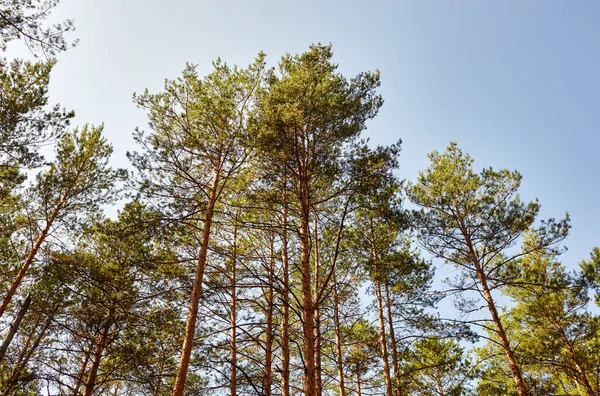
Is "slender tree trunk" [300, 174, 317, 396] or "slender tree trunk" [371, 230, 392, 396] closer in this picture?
"slender tree trunk" [300, 174, 317, 396]

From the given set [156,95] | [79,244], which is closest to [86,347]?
[79,244]

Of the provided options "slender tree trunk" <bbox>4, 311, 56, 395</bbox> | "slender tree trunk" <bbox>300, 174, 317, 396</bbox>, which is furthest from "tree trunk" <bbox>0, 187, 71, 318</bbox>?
"slender tree trunk" <bbox>300, 174, 317, 396</bbox>

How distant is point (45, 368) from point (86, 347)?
4.07 feet

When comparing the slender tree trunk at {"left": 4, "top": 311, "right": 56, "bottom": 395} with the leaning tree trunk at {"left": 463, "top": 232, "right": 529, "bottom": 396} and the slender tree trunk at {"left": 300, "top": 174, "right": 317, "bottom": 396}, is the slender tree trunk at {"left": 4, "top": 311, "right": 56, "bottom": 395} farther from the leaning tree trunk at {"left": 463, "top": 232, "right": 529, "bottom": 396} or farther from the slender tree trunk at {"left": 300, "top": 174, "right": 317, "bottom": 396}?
the leaning tree trunk at {"left": 463, "top": 232, "right": 529, "bottom": 396}

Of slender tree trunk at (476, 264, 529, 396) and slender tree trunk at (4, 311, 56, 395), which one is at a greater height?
slender tree trunk at (476, 264, 529, 396)

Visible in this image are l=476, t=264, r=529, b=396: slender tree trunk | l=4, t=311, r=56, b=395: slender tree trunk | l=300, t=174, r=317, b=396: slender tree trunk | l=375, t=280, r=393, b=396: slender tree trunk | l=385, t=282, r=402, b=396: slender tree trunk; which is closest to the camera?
l=4, t=311, r=56, b=395: slender tree trunk

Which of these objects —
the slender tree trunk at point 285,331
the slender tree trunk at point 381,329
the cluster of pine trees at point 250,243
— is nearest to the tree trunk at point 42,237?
the cluster of pine trees at point 250,243

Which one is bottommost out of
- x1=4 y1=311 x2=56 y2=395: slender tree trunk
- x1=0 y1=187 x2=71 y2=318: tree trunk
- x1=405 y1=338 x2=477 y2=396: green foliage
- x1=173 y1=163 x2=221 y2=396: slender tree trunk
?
x1=4 y1=311 x2=56 y2=395: slender tree trunk

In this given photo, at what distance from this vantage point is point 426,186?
12.6m

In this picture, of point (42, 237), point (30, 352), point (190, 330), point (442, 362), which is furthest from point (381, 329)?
point (42, 237)

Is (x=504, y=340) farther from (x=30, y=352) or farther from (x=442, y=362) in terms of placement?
(x=30, y=352)

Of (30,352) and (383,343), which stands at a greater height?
(383,343)

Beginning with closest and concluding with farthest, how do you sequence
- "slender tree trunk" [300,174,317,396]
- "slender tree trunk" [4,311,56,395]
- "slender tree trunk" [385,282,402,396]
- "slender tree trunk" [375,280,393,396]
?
"slender tree trunk" [4,311,56,395] → "slender tree trunk" [300,174,317,396] → "slender tree trunk" [375,280,393,396] → "slender tree trunk" [385,282,402,396]

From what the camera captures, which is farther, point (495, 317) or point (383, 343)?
point (383, 343)
